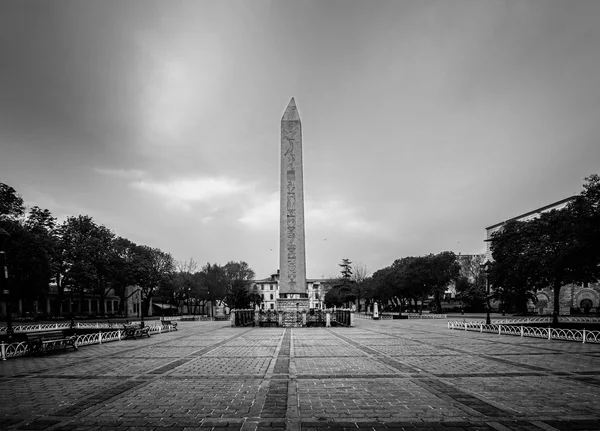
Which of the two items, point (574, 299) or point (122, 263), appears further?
point (574, 299)

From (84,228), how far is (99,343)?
112 ft

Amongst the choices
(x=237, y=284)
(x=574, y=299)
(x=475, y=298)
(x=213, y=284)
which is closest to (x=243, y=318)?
(x=213, y=284)

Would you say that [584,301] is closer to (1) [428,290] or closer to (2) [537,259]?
(1) [428,290]

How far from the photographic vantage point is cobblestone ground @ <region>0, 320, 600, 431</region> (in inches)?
254

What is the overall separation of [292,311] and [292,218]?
7671mm

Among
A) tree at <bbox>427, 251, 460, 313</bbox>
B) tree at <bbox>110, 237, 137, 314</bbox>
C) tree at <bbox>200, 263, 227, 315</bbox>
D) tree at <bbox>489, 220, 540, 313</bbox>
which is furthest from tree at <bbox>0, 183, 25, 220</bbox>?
tree at <bbox>427, 251, 460, 313</bbox>

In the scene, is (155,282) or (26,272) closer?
(26,272)

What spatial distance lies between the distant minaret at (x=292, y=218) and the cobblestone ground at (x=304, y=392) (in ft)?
57.4

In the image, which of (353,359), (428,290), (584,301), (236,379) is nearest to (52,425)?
(236,379)

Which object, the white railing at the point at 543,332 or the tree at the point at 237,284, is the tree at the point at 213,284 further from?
the white railing at the point at 543,332

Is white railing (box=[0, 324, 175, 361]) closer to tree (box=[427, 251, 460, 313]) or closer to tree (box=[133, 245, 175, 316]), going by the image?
tree (box=[133, 245, 175, 316])

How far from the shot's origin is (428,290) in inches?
2542

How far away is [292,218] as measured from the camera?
105 feet

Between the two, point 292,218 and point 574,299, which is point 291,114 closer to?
point 292,218
